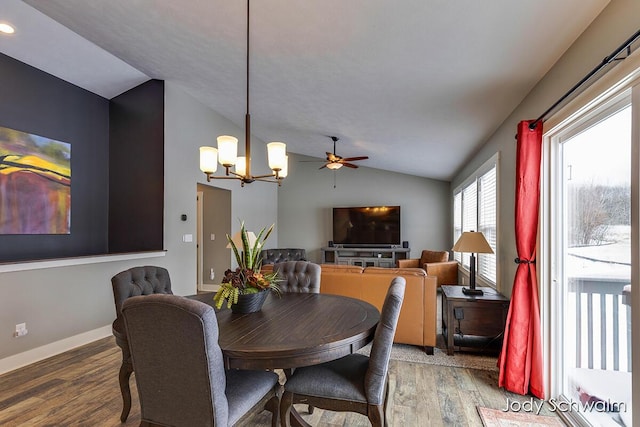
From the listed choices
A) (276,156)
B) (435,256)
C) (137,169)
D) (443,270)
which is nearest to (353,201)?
(435,256)

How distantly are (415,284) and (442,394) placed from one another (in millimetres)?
1061

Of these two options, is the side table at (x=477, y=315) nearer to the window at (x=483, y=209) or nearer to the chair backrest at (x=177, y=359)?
the window at (x=483, y=209)

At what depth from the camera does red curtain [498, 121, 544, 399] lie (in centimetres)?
243

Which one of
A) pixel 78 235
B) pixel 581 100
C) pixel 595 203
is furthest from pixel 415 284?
pixel 78 235

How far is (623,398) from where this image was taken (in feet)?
5.79

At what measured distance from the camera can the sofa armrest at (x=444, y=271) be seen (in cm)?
578

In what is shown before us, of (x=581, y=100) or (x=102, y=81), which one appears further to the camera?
(x=102, y=81)

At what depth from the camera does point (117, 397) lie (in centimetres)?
254

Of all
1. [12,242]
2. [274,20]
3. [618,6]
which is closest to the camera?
[618,6]

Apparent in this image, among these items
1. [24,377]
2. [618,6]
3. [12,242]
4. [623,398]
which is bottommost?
[24,377]

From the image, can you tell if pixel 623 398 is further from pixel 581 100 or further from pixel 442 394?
pixel 581 100

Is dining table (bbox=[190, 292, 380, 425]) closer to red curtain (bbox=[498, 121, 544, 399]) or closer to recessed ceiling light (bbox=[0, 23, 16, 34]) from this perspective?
red curtain (bbox=[498, 121, 544, 399])

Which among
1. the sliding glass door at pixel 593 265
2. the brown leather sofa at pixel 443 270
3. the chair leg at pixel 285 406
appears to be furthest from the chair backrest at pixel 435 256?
the chair leg at pixel 285 406

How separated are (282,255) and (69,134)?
453 centimetres
